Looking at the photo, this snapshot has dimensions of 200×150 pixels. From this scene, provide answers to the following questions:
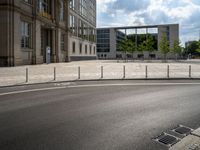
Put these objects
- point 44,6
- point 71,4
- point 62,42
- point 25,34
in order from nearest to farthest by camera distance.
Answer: point 25,34, point 44,6, point 62,42, point 71,4

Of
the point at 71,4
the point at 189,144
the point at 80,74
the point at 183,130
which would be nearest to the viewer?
the point at 189,144

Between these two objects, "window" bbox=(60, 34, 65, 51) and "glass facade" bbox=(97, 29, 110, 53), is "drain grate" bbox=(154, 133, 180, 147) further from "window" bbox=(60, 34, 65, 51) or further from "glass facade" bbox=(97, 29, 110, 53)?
"glass facade" bbox=(97, 29, 110, 53)

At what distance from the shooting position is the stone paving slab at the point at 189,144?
163 inches

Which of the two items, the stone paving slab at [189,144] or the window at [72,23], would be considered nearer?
the stone paving slab at [189,144]

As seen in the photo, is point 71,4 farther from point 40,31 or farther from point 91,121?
point 91,121

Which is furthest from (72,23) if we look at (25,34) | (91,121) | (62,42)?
(91,121)

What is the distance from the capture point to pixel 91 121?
A: 5.84 meters

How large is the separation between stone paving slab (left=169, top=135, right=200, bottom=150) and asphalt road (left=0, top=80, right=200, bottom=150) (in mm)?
265

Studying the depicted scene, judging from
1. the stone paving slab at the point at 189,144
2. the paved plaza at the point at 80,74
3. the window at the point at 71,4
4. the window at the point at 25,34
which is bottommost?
the stone paving slab at the point at 189,144

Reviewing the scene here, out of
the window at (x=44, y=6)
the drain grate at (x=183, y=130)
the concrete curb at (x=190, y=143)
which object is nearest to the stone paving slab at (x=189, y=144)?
the concrete curb at (x=190, y=143)

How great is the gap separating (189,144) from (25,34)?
116 feet

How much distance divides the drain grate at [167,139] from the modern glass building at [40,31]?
29.1 meters

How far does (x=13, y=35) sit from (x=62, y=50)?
71.9 ft

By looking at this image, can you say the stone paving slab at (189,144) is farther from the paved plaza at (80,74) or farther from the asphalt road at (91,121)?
the paved plaza at (80,74)
